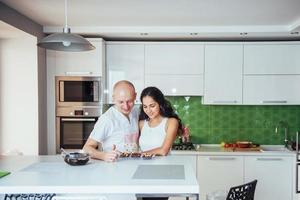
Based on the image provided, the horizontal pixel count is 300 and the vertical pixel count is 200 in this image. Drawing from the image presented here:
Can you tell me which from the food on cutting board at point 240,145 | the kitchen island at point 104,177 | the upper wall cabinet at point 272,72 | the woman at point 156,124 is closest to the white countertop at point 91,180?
the kitchen island at point 104,177

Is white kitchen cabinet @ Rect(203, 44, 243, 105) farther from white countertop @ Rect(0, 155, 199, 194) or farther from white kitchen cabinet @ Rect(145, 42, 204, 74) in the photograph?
white countertop @ Rect(0, 155, 199, 194)

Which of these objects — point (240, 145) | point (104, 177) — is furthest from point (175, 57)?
point (104, 177)

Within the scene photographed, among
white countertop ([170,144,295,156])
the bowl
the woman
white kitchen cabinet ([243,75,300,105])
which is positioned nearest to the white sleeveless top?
the woman

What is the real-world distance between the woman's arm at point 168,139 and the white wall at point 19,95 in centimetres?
182

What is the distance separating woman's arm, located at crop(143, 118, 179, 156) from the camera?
2492 mm

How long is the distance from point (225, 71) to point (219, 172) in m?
1.25

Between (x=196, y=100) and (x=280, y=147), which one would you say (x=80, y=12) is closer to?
(x=196, y=100)

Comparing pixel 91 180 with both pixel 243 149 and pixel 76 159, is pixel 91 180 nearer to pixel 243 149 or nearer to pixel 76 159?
pixel 76 159

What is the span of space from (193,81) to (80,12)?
1.67 m

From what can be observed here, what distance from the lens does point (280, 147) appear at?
4469 mm

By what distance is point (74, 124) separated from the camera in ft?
13.5

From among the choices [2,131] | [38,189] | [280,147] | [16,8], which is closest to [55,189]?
[38,189]

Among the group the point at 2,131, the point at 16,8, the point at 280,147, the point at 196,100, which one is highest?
the point at 16,8

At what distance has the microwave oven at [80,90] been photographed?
4.06m
